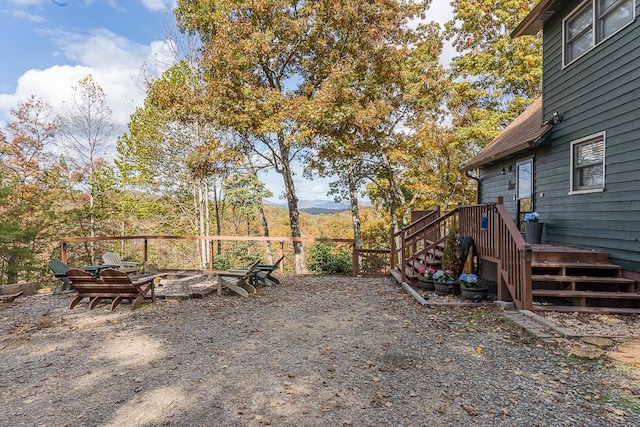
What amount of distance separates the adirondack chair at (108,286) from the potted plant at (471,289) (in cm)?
557

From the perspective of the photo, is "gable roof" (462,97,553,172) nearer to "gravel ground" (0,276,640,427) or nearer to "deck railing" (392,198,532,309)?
"deck railing" (392,198,532,309)

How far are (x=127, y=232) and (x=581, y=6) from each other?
19939 mm

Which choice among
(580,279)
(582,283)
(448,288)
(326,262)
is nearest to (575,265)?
(580,279)

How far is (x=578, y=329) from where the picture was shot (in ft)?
13.4

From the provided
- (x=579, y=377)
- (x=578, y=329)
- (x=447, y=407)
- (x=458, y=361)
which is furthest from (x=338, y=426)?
(x=578, y=329)

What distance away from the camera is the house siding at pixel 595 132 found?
5.02 metres

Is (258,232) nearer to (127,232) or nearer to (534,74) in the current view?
(127,232)

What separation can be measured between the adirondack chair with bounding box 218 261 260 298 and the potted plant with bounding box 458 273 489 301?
4045 millimetres

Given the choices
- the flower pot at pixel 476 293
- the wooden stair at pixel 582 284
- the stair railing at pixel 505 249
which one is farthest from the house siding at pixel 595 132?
the flower pot at pixel 476 293

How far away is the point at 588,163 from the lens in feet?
19.6

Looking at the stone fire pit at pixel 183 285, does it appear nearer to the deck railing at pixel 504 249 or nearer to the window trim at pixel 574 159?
the deck railing at pixel 504 249

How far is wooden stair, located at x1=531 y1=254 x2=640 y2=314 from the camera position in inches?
190

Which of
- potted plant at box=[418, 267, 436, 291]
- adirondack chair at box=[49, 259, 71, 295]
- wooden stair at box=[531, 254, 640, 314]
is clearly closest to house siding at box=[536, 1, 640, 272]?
wooden stair at box=[531, 254, 640, 314]

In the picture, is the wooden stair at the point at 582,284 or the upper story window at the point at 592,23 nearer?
the wooden stair at the point at 582,284
